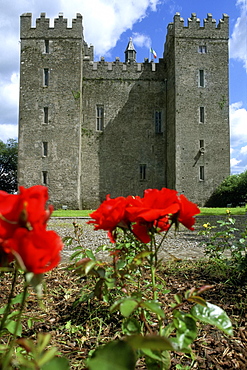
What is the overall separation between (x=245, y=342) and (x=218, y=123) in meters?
19.1

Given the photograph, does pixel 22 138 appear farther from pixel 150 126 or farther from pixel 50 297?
pixel 50 297

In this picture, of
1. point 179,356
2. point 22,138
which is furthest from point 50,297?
point 22,138

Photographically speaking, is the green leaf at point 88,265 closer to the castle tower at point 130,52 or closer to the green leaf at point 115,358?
→ the green leaf at point 115,358

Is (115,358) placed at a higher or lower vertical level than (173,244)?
higher

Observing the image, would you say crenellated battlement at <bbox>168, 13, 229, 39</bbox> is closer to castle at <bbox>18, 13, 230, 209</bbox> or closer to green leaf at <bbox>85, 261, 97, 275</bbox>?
castle at <bbox>18, 13, 230, 209</bbox>

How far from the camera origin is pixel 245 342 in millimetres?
1463

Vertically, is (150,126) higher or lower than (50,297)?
higher

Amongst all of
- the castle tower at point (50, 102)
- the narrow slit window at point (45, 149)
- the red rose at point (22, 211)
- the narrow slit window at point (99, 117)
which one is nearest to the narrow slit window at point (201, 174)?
the narrow slit window at point (99, 117)

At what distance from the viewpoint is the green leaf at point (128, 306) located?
709mm

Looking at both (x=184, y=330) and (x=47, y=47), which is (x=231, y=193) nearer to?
(x=47, y=47)

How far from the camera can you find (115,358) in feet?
1.72

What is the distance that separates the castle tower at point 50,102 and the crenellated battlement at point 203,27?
6.59 meters

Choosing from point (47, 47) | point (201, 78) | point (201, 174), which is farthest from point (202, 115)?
point (47, 47)

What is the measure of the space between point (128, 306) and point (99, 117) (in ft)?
67.5
